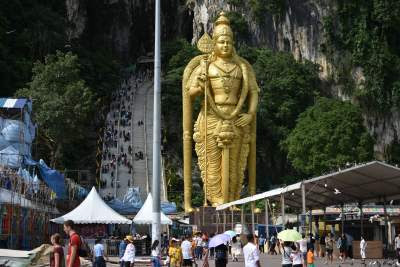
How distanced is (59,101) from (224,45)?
36.8 ft

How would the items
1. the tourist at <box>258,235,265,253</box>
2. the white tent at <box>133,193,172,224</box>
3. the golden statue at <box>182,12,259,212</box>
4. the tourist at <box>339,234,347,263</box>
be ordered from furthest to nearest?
the golden statue at <box>182,12,259,212</box>
the tourist at <box>258,235,265,253</box>
the white tent at <box>133,193,172,224</box>
the tourist at <box>339,234,347,263</box>

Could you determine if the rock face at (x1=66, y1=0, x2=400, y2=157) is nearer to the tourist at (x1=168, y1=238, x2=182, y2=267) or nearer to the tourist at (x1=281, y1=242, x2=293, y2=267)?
the tourist at (x1=168, y1=238, x2=182, y2=267)

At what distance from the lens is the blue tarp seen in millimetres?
28875

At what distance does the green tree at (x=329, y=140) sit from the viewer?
112 feet

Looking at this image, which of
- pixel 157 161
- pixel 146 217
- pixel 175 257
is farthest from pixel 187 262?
pixel 146 217

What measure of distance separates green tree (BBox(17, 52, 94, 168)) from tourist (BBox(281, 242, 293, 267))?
2501cm

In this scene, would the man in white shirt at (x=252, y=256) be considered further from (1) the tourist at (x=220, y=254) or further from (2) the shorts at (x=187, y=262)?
(2) the shorts at (x=187, y=262)

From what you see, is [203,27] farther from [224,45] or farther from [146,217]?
[146,217]

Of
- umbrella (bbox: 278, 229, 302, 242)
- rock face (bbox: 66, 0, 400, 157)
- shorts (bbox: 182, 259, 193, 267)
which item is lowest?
shorts (bbox: 182, 259, 193, 267)

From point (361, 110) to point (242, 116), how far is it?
12144 mm

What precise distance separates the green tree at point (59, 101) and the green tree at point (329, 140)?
10.9 m

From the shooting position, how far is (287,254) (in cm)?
1138

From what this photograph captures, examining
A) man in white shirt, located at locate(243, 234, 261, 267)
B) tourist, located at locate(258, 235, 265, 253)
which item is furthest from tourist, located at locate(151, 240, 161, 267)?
tourist, located at locate(258, 235, 265, 253)

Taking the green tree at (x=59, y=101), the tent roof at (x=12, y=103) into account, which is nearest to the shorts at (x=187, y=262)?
the tent roof at (x=12, y=103)
